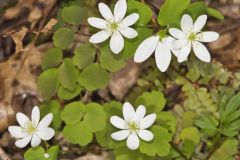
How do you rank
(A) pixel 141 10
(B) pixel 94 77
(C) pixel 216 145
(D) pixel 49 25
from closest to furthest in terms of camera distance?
1. (A) pixel 141 10
2. (B) pixel 94 77
3. (C) pixel 216 145
4. (D) pixel 49 25

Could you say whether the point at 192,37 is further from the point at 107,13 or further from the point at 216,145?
the point at 216,145

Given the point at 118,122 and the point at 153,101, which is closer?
the point at 118,122

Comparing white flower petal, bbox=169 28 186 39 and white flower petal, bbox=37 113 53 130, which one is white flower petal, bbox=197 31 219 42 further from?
white flower petal, bbox=37 113 53 130

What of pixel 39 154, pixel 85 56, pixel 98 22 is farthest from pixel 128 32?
pixel 39 154

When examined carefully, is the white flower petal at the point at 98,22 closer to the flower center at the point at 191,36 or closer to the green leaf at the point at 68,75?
the green leaf at the point at 68,75

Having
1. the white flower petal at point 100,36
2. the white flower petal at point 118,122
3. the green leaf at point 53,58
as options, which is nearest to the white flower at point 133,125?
the white flower petal at point 118,122

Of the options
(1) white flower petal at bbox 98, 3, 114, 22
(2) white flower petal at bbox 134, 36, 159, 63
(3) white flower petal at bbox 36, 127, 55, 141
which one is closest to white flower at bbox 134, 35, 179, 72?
(2) white flower petal at bbox 134, 36, 159, 63
